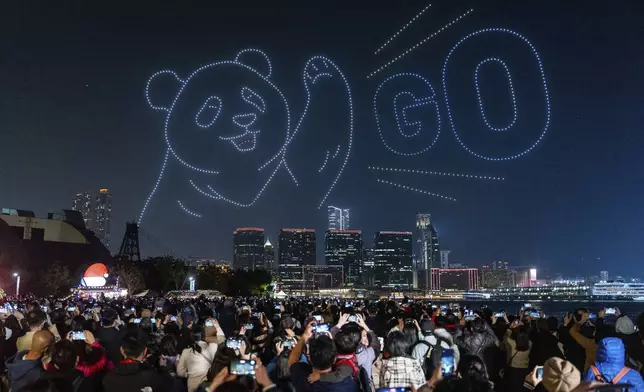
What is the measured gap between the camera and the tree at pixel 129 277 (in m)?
93.9

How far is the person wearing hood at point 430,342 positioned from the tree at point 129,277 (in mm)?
87568

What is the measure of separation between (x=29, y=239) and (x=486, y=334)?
96901mm

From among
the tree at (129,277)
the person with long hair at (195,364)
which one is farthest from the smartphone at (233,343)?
the tree at (129,277)

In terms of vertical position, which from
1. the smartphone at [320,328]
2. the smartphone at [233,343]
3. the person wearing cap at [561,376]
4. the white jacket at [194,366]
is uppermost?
the smartphone at [320,328]

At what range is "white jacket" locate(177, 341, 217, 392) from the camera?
7.64m

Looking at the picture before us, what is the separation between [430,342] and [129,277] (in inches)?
3611

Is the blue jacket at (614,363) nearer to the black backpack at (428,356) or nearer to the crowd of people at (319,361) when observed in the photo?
the crowd of people at (319,361)

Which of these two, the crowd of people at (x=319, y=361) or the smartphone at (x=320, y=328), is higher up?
the smartphone at (x=320, y=328)

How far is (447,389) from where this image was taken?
3.97 meters

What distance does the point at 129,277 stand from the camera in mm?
94938

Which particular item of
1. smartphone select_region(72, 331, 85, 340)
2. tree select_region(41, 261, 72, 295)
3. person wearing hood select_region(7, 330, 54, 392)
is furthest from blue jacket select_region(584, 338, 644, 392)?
tree select_region(41, 261, 72, 295)

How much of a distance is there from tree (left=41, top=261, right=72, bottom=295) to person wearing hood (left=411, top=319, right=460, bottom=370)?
3122 inches

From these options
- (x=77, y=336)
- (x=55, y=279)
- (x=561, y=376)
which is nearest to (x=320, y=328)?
(x=561, y=376)

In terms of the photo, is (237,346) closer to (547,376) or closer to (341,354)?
(341,354)
